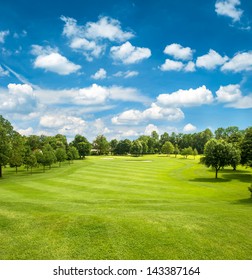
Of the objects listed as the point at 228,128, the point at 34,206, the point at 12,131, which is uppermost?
the point at 228,128

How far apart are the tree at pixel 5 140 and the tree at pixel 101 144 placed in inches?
4434

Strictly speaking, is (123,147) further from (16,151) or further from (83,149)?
(16,151)

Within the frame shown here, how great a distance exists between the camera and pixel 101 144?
544 feet

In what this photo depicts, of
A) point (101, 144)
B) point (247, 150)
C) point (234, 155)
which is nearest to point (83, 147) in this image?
point (101, 144)

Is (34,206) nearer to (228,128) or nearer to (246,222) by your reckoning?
(246,222)

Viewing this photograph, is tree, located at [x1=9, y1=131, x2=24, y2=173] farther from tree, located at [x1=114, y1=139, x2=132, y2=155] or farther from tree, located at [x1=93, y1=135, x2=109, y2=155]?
tree, located at [x1=114, y1=139, x2=132, y2=155]

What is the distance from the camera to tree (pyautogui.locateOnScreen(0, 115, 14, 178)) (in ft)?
160

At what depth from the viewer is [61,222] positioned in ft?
43.2

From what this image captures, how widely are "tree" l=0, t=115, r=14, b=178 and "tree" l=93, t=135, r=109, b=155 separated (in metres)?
113

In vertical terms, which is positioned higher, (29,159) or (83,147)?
(83,147)

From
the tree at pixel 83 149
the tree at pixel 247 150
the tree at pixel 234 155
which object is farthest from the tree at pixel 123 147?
the tree at pixel 234 155

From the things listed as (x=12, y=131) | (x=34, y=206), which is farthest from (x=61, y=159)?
(x=34, y=206)

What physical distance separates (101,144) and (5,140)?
115936 mm
